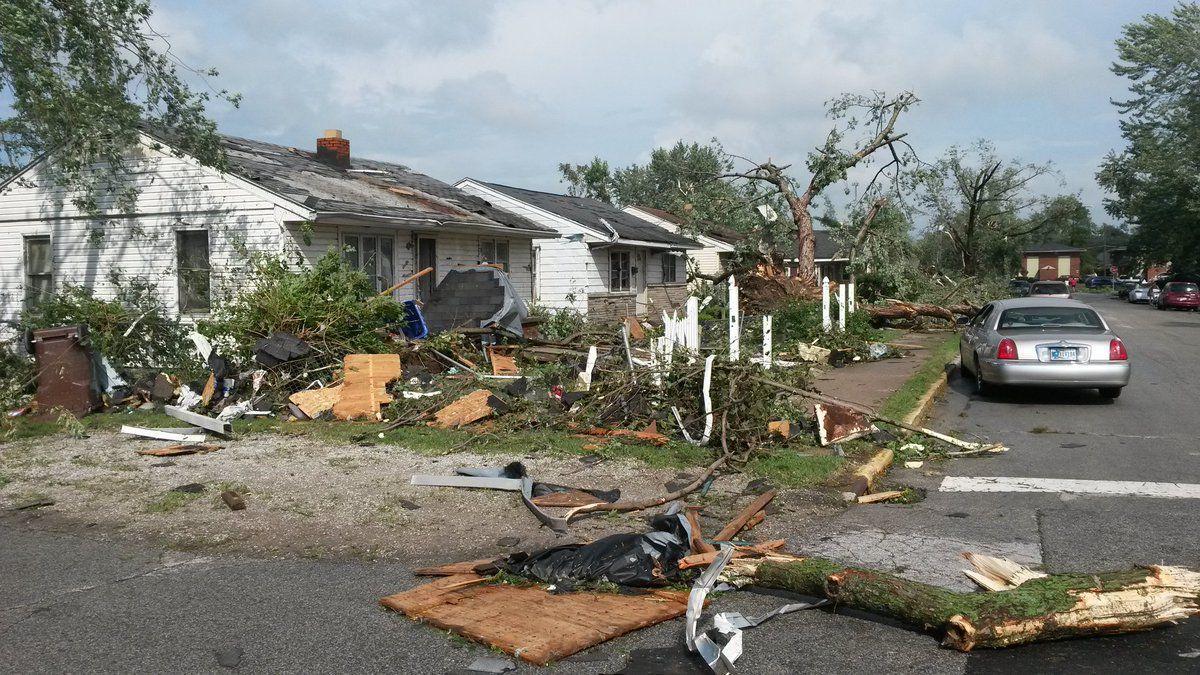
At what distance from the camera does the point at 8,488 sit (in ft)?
26.8

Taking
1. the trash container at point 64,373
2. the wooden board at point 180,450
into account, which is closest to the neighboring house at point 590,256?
the trash container at point 64,373

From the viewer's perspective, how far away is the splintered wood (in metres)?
11.3

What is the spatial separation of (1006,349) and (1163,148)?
156 ft

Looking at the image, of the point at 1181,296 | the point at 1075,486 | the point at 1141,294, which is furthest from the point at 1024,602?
the point at 1141,294

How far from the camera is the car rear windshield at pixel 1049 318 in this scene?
12.9 meters

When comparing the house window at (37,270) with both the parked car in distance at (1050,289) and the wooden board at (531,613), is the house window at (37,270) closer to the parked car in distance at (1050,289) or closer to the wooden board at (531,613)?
the wooden board at (531,613)

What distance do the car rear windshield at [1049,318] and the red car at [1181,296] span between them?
3822 centimetres

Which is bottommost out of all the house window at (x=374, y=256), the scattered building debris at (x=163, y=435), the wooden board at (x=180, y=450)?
the wooden board at (x=180, y=450)

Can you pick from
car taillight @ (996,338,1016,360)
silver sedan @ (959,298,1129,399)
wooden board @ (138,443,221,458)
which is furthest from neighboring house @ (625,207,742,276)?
wooden board @ (138,443,221,458)

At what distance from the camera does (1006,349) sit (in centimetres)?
1229

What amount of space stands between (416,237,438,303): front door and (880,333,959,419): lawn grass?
9864 millimetres

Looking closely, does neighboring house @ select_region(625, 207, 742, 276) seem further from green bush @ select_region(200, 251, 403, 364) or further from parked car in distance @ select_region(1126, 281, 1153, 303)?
parked car in distance @ select_region(1126, 281, 1153, 303)

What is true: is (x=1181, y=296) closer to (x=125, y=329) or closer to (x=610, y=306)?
(x=610, y=306)

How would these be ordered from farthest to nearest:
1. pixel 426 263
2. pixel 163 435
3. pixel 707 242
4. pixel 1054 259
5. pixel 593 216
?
1. pixel 1054 259
2. pixel 707 242
3. pixel 593 216
4. pixel 426 263
5. pixel 163 435
